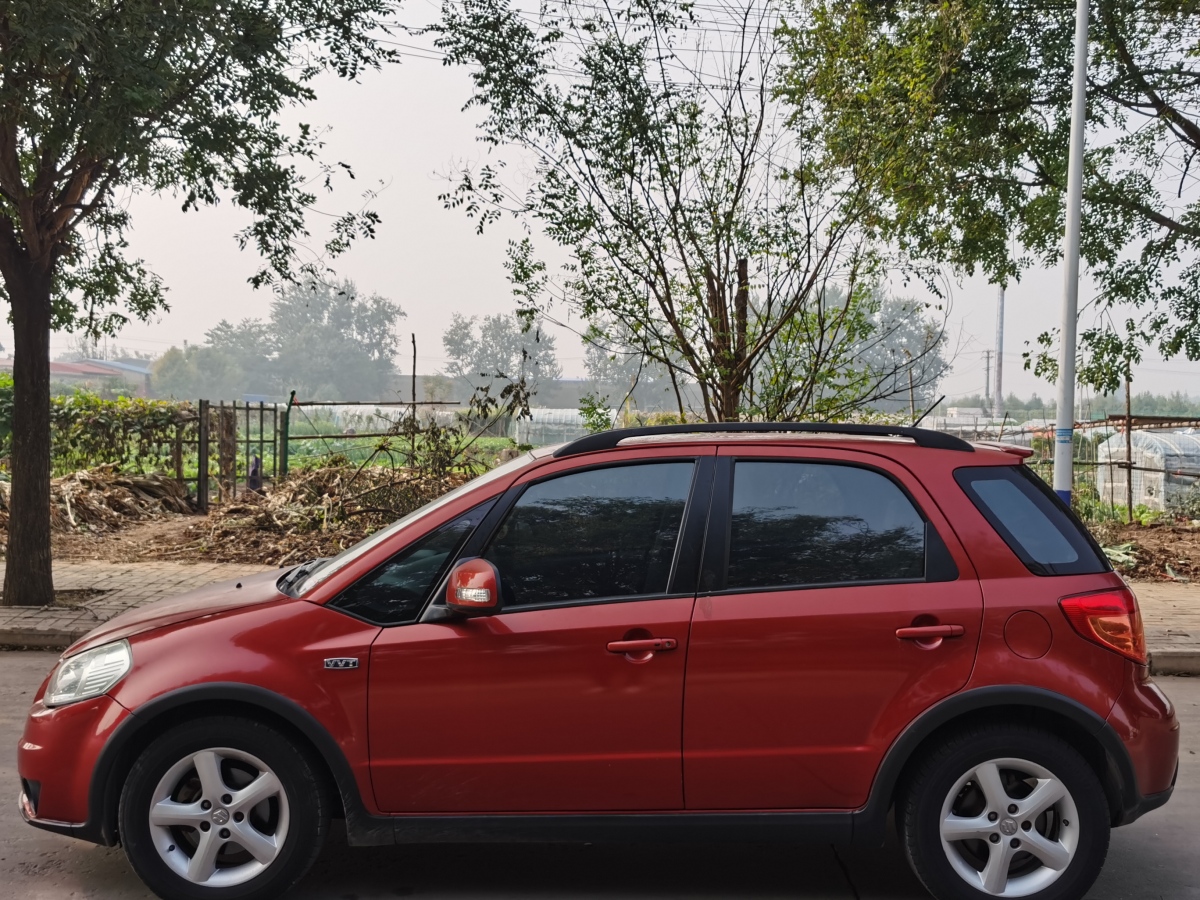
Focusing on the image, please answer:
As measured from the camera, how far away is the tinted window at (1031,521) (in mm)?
3797

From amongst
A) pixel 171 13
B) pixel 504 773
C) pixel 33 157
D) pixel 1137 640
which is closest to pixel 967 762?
pixel 1137 640

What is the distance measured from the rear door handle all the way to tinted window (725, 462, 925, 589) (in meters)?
0.19

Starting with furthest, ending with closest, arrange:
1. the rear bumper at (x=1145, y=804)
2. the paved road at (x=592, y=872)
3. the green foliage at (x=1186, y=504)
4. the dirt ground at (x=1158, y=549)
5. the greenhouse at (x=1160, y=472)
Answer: the greenhouse at (x=1160, y=472), the green foliage at (x=1186, y=504), the dirt ground at (x=1158, y=549), the paved road at (x=592, y=872), the rear bumper at (x=1145, y=804)

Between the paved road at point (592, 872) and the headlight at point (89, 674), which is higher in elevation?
the headlight at point (89, 674)

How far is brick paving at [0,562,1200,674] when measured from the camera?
342 inches

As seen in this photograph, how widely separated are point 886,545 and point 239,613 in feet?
7.46

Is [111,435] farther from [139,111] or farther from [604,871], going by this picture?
[604,871]

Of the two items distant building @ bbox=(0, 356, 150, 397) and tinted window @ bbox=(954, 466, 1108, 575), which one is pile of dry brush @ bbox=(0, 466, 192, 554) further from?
distant building @ bbox=(0, 356, 150, 397)

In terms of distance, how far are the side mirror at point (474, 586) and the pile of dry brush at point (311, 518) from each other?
9507 mm

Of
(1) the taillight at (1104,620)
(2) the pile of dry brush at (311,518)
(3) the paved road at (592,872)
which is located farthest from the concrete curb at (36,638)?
(1) the taillight at (1104,620)

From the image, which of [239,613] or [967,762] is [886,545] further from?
[239,613]

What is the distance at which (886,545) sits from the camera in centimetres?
382

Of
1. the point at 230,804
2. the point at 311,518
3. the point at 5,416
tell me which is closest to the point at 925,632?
the point at 230,804

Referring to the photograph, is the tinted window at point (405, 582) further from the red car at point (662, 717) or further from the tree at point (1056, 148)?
the tree at point (1056, 148)
